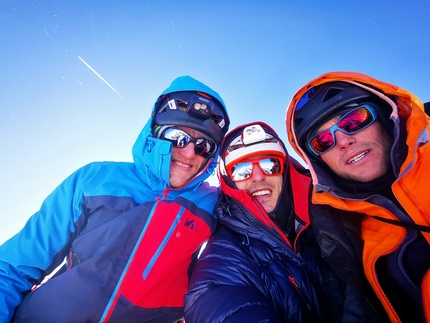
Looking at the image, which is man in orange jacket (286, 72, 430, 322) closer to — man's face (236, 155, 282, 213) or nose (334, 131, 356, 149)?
nose (334, 131, 356, 149)

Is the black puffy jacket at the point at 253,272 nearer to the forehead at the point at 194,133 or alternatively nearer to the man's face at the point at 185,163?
the man's face at the point at 185,163

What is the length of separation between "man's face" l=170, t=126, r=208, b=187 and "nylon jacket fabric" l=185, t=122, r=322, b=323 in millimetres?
582

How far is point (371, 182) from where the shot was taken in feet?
7.06

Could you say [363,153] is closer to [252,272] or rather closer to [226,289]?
[252,272]

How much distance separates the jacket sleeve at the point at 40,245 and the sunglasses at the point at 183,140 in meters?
1.18

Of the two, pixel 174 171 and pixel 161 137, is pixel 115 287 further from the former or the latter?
pixel 161 137

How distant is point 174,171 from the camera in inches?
111

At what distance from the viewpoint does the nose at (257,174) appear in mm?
3057

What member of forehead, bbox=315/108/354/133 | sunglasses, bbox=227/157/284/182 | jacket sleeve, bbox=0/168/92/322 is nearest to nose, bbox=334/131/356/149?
forehead, bbox=315/108/354/133

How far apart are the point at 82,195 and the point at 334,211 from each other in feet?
9.30

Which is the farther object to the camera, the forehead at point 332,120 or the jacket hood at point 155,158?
the jacket hood at point 155,158

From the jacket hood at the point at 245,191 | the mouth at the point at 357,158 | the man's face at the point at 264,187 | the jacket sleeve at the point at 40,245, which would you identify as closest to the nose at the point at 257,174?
the man's face at the point at 264,187

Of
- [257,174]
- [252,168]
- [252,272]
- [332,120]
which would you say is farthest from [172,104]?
[252,272]

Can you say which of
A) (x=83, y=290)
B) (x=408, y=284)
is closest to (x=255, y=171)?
(x=408, y=284)
